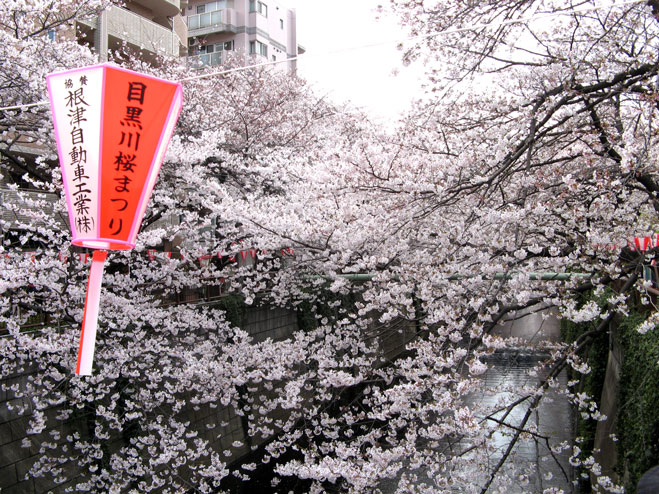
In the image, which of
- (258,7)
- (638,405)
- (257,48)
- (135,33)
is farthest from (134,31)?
(638,405)

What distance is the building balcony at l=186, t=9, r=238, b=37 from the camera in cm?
2923

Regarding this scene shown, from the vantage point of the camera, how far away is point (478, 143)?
6.18m

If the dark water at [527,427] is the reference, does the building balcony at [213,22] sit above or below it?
above

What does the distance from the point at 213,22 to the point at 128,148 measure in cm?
2776

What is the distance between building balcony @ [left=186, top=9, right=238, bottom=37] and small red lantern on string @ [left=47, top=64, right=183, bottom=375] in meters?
27.1

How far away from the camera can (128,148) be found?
173 inches

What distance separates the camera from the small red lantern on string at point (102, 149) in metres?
4.29

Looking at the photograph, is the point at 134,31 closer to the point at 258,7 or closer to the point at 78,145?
the point at 78,145

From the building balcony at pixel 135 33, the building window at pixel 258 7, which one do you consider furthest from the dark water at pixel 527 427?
the building window at pixel 258 7

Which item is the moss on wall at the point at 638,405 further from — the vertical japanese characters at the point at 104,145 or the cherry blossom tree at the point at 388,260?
the vertical japanese characters at the point at 104,145

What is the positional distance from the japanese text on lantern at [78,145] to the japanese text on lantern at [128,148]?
0.22 m

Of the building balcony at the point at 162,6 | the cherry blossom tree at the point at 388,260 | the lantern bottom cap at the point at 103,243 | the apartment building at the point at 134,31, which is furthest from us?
the building balcony at the point at 162,6

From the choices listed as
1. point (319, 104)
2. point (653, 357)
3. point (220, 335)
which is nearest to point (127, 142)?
point (653, 357)

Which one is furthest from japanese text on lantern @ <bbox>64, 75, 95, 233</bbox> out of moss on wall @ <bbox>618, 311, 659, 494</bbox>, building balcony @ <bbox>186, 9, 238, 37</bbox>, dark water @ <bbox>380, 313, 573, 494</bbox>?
building balcony @ <bbox>186, 9, 238, 37</bbox>
